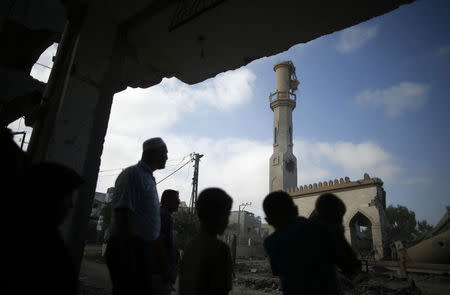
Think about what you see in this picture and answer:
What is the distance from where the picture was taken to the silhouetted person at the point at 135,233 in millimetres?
1468

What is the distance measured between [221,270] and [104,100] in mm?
2148

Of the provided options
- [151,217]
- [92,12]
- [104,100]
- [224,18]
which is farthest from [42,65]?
[151,217]

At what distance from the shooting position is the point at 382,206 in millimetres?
16266

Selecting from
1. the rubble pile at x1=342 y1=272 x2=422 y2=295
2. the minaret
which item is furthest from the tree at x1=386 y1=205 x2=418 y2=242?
the rubble pile at x1=342 y1=272 x2=422 y2=295

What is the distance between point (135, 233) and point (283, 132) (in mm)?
24411

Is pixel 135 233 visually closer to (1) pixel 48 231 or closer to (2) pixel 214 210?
(2) pixel 214 210

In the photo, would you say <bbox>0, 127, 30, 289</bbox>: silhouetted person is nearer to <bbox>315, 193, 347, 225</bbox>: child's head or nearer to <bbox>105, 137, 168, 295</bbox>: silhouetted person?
<bbox>105, 137, 168, 295</bbox>: silhouetted person

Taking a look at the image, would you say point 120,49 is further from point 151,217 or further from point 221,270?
point 221,270

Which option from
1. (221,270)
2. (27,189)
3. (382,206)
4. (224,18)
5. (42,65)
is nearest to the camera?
(27,189)

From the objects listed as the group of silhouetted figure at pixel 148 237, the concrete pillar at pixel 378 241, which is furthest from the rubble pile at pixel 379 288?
the concrete pillar at pixel 378 241

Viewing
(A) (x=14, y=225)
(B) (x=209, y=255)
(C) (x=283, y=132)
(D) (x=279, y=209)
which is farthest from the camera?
(C) (x=283, y=132)

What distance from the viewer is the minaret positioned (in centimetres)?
2391

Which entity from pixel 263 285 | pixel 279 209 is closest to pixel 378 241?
pixel 263 285

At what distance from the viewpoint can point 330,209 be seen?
1845 mm
